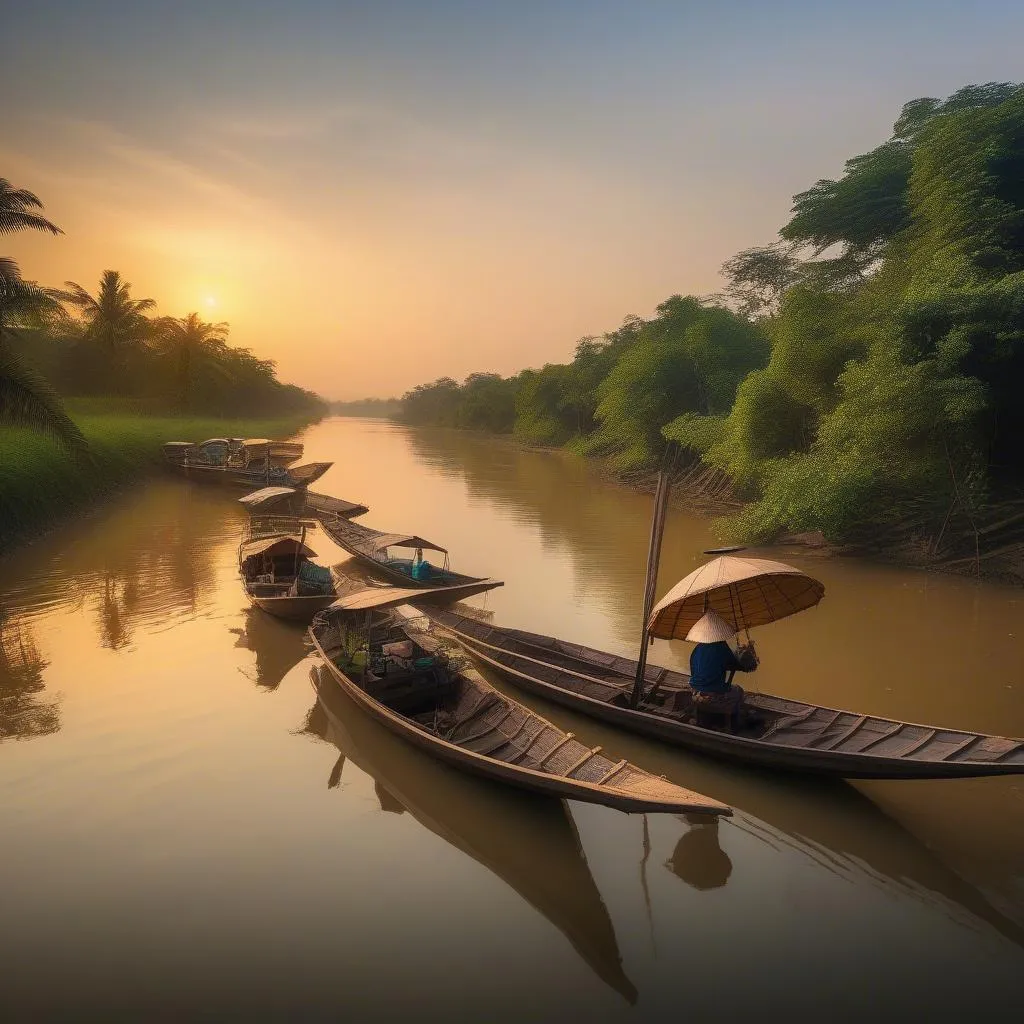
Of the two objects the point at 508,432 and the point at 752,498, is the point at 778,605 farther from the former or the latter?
the point at 508,432

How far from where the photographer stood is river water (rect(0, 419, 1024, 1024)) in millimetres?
5129

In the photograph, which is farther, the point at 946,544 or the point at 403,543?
the point at 946,544

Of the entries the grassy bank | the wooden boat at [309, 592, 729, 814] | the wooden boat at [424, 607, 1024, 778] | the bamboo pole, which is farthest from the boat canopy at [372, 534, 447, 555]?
the grassy bank

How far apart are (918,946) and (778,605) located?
A: 13.7 ft

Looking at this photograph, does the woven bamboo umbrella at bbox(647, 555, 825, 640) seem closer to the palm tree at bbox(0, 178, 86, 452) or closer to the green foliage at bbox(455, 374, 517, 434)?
the palm tree at bbox(0, 178, 86, 452)

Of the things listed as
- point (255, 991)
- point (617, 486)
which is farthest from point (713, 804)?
point (617, 486)

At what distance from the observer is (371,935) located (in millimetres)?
5621

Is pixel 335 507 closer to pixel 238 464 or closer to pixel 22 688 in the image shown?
pixel 238 464

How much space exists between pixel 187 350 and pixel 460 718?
5936 centimetres

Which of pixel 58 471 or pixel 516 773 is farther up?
pixel 516 773

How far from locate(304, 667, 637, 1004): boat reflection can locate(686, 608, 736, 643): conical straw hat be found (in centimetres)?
242

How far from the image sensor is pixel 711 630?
7.81 m

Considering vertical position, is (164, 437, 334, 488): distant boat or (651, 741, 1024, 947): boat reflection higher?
(651, 741, 1024, 947): boat reflection

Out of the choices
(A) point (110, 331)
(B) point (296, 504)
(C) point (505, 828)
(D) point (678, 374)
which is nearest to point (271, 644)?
(C) point (505, 828)
